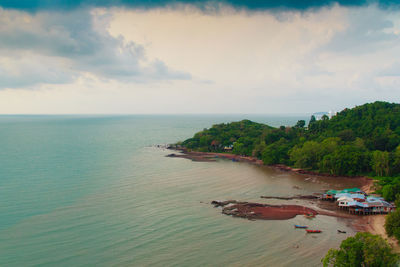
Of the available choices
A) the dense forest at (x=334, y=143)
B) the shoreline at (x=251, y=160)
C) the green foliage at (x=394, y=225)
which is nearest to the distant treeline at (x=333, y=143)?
the dense forest at (x=334, y=143)

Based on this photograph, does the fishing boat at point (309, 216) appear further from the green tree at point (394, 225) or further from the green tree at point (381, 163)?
the green tree at point (381, 163)

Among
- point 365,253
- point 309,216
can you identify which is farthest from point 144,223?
point 365,253

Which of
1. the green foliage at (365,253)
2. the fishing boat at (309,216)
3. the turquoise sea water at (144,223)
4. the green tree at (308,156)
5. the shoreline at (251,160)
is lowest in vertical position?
the turquoise sea water at (144,223)

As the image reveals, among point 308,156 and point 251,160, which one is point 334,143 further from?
point 251,160

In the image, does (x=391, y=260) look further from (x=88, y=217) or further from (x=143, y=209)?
(x=88, y=217)

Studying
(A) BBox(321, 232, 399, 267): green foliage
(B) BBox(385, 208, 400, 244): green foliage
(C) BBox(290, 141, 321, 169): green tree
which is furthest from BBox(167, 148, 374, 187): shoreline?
(A) BBox(321, 232, 399, 267): green foliage

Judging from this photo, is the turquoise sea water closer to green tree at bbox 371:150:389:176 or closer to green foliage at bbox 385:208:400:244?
green foliage at bbox 385:208:400:244
